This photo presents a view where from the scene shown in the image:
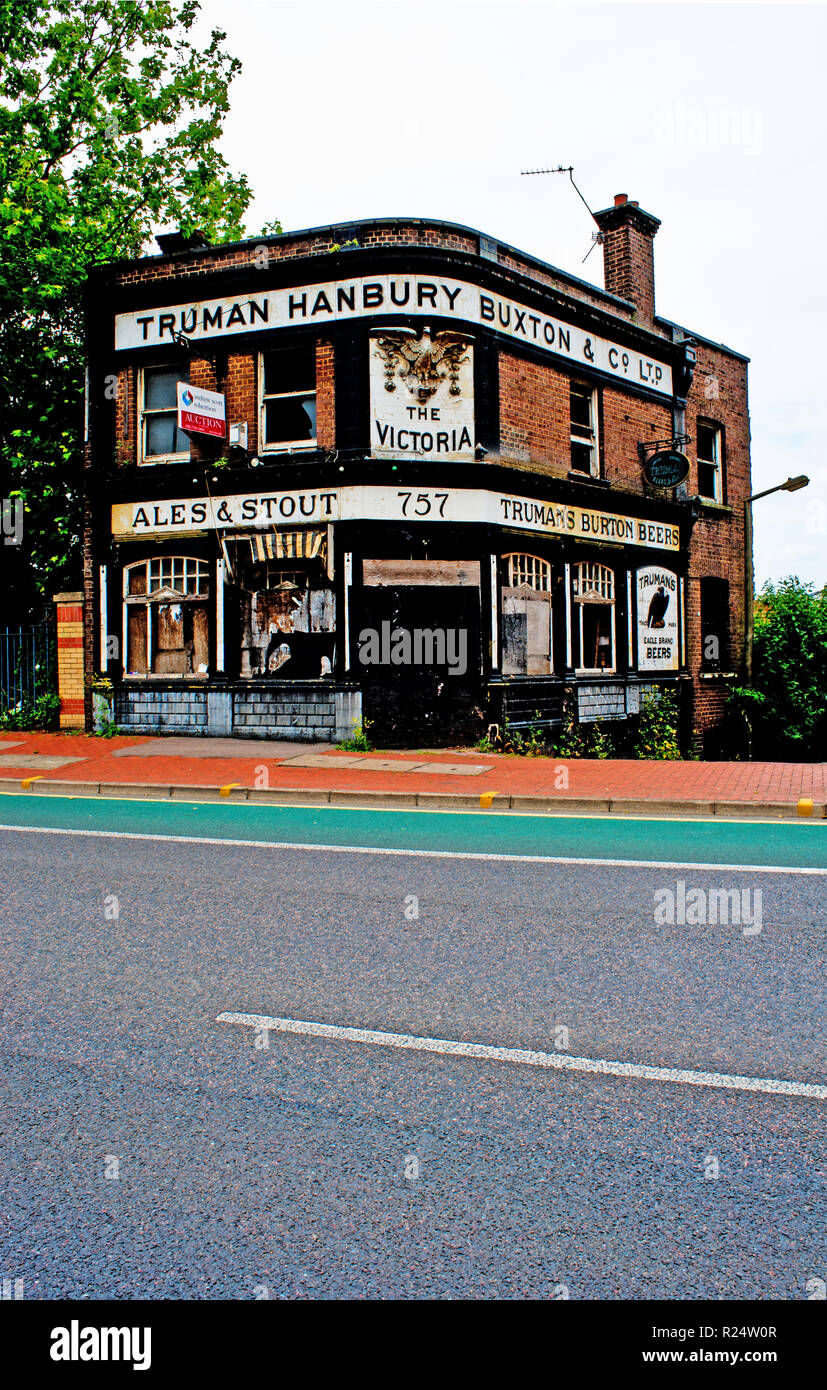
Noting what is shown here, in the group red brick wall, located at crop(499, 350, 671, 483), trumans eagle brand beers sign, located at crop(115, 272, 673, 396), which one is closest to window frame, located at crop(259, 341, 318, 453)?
trumans eagle brand beers sign, located at crop(115, 272, 673, 396)

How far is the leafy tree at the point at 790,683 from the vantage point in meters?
20.5

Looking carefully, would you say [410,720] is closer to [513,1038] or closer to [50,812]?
[50,812]

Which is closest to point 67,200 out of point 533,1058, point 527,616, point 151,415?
point 151,415

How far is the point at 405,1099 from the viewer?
3.54 m

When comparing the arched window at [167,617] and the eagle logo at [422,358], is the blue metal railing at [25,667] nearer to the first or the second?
the arched window at [167,617]

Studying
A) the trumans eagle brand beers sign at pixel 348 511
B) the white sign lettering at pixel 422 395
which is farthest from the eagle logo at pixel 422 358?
the trumans eagle brand beers sign at pixel 348 511

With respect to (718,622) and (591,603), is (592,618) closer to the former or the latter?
(591,603)

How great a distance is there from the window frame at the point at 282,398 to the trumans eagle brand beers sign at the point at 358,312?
39 cm

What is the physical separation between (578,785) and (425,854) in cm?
412

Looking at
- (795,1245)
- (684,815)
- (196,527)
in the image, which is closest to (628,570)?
(196,527)

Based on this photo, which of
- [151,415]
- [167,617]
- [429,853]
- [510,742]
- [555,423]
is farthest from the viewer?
[555,423]

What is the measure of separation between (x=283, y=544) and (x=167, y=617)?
108 inches

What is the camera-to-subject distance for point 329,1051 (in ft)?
13.0

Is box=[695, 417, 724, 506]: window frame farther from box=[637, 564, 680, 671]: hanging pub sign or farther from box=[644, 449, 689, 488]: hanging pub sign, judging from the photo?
box=[637, 564, 680, 671]: hanging pub sign
